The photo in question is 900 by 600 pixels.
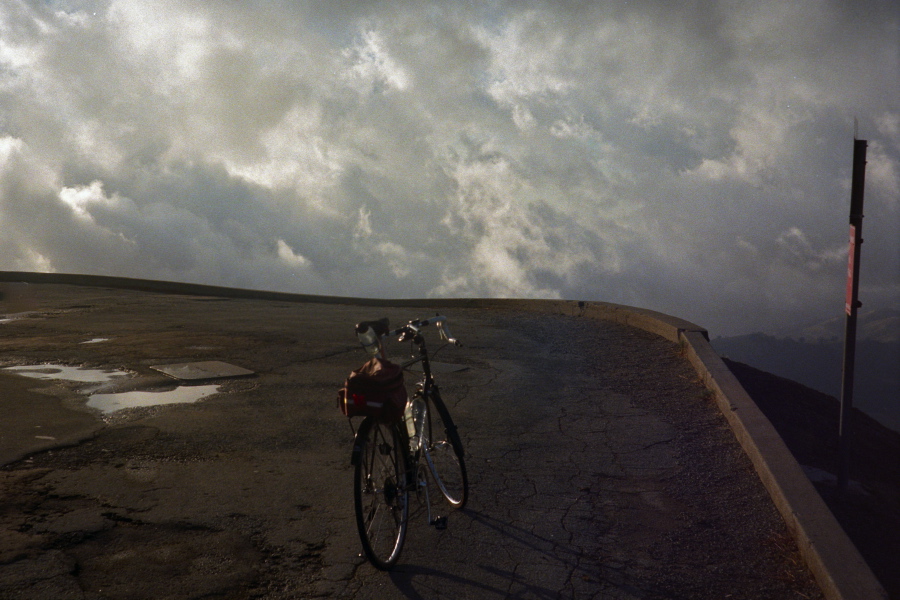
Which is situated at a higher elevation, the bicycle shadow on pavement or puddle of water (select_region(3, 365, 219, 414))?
puddle of water (select_region(3, 365, 219, 414))

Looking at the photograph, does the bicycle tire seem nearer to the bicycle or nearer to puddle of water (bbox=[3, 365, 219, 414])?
the bicycle

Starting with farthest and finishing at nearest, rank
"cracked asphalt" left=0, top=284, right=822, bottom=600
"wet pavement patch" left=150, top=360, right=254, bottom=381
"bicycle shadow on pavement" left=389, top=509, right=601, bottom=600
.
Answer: "wet pavement patch" left=150, top=360, right=254, bottom=381
"cracked asphalt" left=0, top=284, right=822, bottom=600
"bicycle shadow on pavement" left=389, top=509, right=601, bottom=600

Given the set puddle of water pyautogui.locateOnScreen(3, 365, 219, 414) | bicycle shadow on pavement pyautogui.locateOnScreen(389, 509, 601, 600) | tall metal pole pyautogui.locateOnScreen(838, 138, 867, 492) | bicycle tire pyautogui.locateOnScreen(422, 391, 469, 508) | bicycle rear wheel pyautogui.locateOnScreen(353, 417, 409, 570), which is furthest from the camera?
puddle of water pyautogui.locateOnScreen(3, 365, 219, 414)

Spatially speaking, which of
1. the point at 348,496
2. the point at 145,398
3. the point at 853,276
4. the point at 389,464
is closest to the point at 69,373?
the point at 145,398

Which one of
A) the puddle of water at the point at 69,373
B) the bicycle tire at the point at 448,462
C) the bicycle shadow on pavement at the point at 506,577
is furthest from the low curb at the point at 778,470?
the puddle of water at the point at 69,373

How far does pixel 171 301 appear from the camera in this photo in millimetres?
18297

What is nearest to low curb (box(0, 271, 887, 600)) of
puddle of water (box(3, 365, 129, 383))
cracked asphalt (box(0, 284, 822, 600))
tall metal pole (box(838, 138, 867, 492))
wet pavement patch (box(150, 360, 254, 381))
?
cracked asphalt (box(0, 284, 822, 600))

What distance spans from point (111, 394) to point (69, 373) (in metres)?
1.46

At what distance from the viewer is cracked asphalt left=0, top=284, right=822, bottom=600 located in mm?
3963

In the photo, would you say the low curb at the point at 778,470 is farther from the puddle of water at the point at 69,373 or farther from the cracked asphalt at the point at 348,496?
the puddle of water at the point at 69,373

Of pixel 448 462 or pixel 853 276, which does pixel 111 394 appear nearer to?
pixel 448 462

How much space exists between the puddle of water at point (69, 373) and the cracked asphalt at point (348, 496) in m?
0.30

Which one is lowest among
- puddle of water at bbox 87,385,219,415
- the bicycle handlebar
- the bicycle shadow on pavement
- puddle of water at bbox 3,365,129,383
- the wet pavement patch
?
the bicycle shadow on pavement

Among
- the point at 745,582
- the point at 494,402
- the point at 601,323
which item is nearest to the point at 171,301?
the point at 601,323
